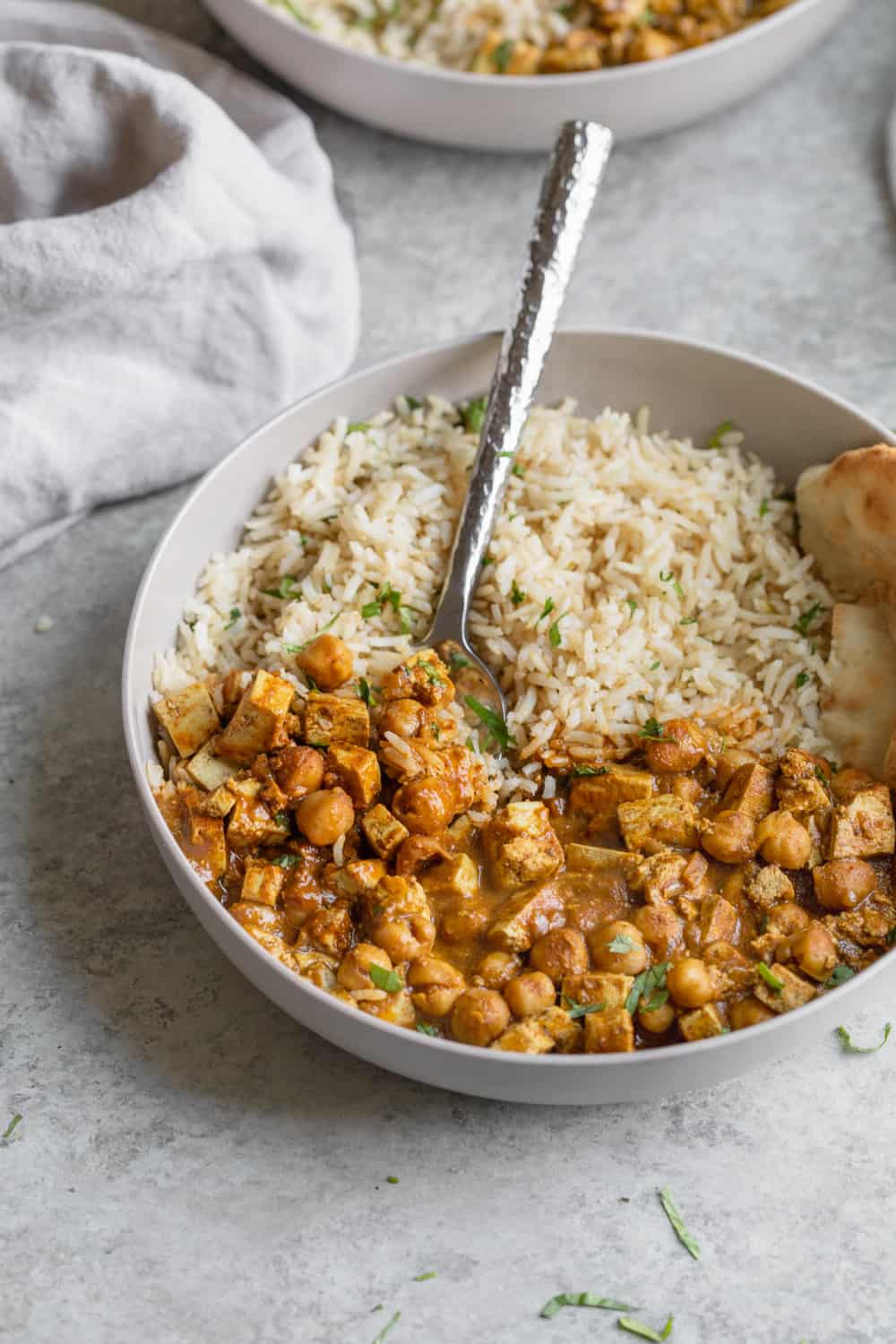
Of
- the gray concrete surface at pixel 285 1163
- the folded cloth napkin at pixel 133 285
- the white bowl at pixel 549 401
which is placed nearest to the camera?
the white bowl at pixel 549 401

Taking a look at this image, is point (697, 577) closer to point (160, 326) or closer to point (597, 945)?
point (597, 945)

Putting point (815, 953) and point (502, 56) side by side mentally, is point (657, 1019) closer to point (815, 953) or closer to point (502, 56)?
point (815, 953)

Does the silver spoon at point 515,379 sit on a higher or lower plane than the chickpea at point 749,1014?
higher

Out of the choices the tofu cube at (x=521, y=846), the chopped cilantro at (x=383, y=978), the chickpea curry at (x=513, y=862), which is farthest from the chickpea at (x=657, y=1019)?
the chopped cilantro at (x=383, y=978)

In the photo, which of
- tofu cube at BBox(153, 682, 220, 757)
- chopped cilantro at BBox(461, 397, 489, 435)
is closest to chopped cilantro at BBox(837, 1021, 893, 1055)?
tofu cube at BBox(153, 682, 220, 757)

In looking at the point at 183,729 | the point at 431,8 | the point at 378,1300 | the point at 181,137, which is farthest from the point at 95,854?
the point at 431,8

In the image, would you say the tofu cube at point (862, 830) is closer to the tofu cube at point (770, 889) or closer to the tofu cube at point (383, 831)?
the tofu cube at point (770, 889)
